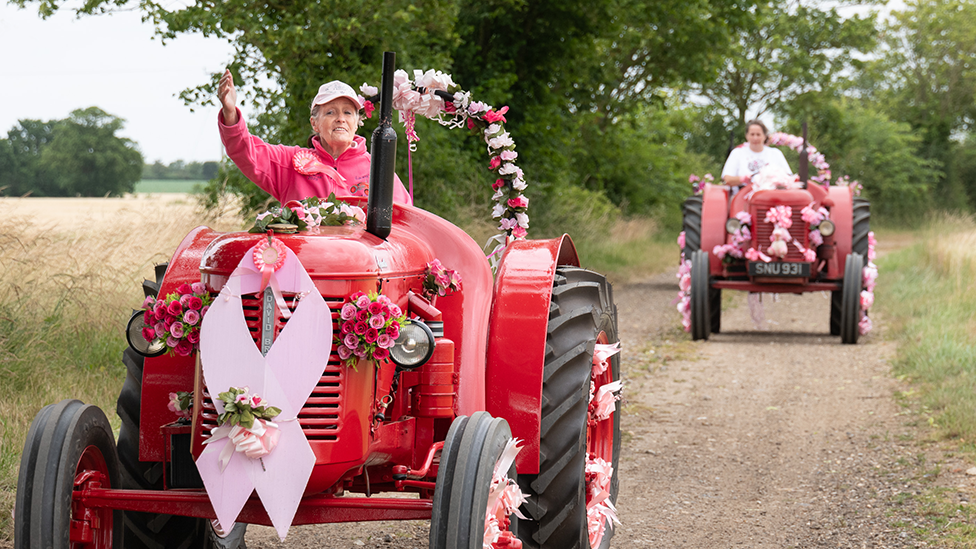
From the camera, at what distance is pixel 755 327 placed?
11.1 meters

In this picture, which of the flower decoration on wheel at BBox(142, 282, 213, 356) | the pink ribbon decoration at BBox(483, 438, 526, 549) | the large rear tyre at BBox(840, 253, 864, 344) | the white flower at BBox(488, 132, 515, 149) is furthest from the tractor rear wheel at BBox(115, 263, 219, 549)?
the large rear tyre at BBox(840, 253, 864, 344)

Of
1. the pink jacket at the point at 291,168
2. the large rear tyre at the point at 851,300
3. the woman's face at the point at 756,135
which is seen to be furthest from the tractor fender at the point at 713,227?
the pink jacket at the point at 291,168

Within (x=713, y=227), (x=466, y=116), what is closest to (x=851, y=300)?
(x=713, y=227)

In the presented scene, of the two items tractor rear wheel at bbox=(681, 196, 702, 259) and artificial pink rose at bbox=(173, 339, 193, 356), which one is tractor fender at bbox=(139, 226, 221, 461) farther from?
tractor rear wheel at bbox=(681, 196, 702, 259)

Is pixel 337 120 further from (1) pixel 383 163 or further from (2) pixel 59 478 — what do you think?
(2) pixel 59 478

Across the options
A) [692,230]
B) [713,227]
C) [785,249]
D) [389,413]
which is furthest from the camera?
[692,230]

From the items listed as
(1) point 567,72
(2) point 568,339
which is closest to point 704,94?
(1) point 567,72

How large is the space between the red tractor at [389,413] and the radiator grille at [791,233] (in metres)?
6.49

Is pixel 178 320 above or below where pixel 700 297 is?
above

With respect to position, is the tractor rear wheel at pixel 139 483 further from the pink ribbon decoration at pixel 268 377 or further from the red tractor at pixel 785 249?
the red tractor at pixel 785 249

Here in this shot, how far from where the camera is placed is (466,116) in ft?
14.5

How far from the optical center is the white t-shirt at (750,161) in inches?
411

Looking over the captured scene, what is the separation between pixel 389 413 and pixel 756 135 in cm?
824

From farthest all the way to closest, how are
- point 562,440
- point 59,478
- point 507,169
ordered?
point 507,169 → point 562,440 → point 59,478
